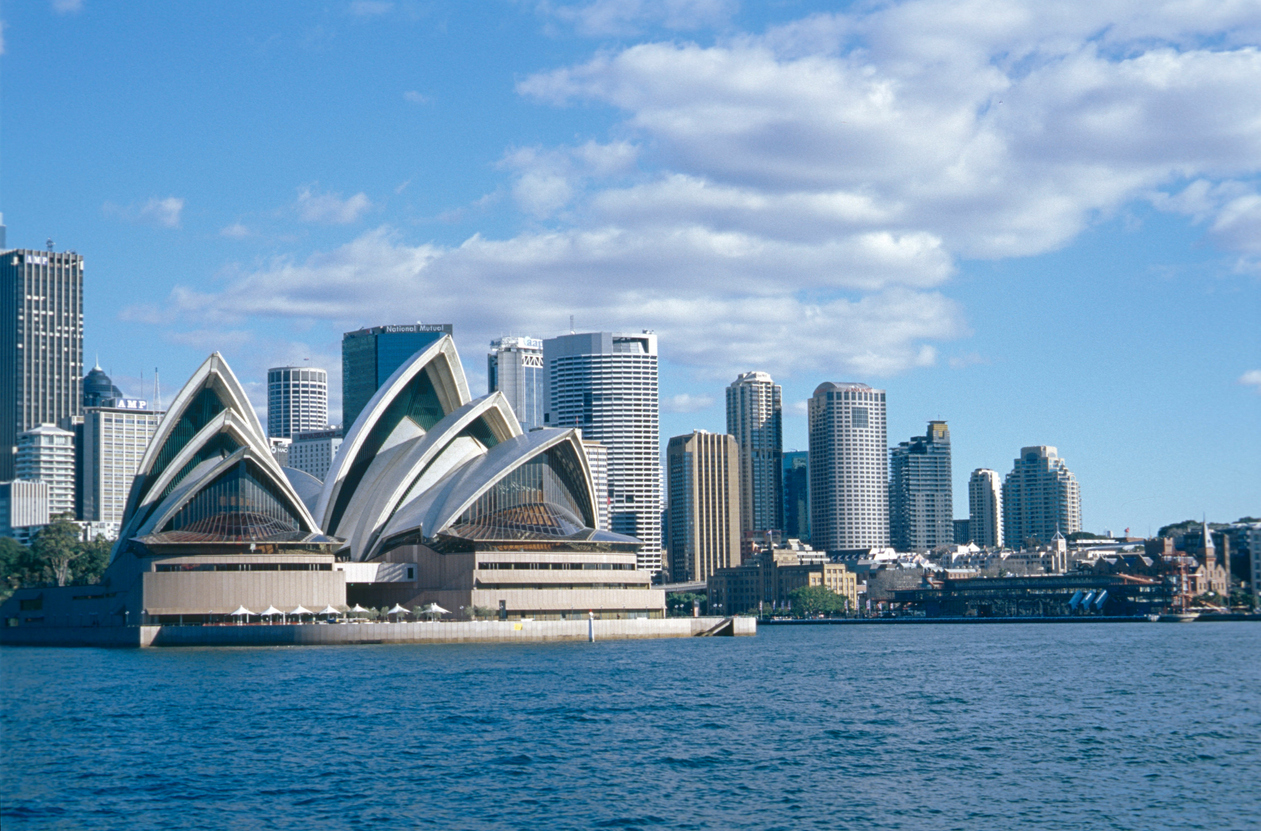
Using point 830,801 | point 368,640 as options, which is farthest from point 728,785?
point 368,640

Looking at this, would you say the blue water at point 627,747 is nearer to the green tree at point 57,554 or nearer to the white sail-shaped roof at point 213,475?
the white sail-shaped roof at point 213,475

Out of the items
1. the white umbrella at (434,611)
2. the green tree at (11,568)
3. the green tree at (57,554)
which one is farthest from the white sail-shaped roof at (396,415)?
the green tree at (11,568)

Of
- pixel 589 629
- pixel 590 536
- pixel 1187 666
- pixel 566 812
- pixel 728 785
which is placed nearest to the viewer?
pixel 566 812

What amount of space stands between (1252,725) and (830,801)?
18213mm

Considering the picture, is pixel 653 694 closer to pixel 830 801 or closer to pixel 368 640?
pixel 830 801

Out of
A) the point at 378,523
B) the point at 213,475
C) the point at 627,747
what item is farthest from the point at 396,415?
the point at 627,747

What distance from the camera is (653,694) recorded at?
5481cm

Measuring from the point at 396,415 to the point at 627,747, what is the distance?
7351 cm

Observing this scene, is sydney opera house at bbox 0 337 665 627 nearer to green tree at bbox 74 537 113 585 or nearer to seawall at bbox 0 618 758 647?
seawall at bbox 0 618 758 647

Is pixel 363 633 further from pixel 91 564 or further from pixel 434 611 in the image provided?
pixel 91 564

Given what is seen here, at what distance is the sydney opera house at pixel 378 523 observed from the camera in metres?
98.6

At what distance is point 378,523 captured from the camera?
107750 mm

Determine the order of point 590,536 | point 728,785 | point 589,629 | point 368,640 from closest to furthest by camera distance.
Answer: point 728,785, point 368,640, point 589,629, point 590,536

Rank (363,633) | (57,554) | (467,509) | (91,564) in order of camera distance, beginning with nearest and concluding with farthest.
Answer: (363,633)
(467,509)
(91,564)
(57,554)
